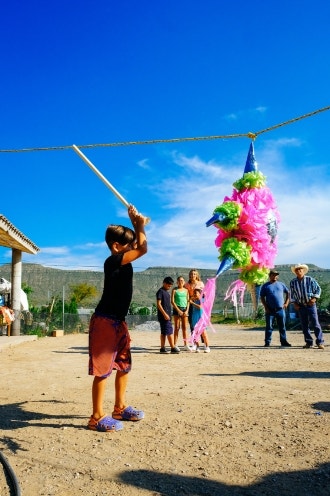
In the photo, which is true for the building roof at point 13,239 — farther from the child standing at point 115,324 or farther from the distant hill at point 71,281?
the distant hill at point 71,281

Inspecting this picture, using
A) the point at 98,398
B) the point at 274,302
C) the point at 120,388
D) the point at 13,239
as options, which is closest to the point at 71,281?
the point at 13,239

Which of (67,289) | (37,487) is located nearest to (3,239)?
(37,487)

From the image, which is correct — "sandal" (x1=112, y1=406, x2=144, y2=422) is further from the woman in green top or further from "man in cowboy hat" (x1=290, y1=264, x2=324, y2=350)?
"man in cowboy hat" (x1=290, y1=264, x2=324, y2=350)

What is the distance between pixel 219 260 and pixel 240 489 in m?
2.08

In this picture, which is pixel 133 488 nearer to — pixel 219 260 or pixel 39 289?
pixel 219 260

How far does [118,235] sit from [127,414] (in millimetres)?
1486

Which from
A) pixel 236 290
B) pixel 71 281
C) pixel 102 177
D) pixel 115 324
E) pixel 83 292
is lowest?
pixel 115 324

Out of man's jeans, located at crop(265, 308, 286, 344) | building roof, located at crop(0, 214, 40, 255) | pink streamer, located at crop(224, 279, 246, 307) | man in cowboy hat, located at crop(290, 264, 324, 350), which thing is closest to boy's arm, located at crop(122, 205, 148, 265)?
pink streamer, located at crop(224, 279, 246, 307)

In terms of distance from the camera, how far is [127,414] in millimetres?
4102

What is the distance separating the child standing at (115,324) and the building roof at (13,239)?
8.28 meters

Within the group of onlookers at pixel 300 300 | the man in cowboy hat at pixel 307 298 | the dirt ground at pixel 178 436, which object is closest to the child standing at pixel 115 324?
the dirt ground at pixel 178 436

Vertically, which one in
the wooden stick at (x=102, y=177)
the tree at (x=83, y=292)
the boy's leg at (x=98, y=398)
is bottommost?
the boy's leg at (x=98, y=398)

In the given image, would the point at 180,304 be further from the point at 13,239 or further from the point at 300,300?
the point at 13,239

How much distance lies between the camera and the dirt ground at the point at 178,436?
2.77m
